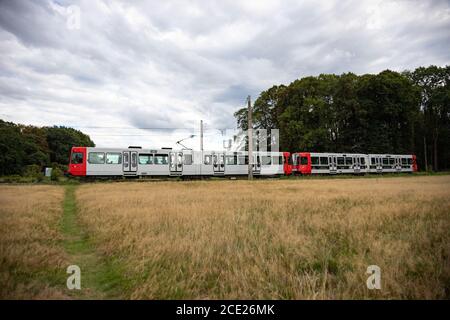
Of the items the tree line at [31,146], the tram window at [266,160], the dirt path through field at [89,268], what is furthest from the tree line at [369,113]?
the tree line at [31,146]

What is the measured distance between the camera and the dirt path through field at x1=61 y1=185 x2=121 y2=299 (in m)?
3.05

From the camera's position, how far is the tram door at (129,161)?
89.1ft

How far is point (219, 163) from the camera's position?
31.6 meters

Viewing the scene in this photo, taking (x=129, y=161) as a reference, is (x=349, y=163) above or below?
below

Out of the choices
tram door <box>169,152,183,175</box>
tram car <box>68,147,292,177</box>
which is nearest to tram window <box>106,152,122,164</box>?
tram car <box>68,147,292,177</box>

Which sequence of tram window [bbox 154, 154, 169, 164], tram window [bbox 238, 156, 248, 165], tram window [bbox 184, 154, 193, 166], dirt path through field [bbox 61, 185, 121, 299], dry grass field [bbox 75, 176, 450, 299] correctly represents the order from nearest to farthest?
dry grass field [bbox 75, 176, 450, 299] → dirt path through field [bbox 61, 185, 121, 299] → tram window [bbox 154, 154, 169, 164] → tram window [bbox 184, 154, 193, 166] → tram window [bbox 238, 156, 248, 165]

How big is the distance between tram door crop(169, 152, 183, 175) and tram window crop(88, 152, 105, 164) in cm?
698

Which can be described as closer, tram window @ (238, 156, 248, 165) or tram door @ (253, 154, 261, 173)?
tram window @ (238, 156, 248, 165)

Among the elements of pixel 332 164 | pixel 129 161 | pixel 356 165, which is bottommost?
pixel 356 165

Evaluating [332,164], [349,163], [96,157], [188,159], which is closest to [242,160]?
[188,159]

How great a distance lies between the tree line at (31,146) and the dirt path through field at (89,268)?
52.9 m

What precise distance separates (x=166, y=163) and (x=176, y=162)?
115cm

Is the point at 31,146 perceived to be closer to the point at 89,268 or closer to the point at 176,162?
the point at 176,162

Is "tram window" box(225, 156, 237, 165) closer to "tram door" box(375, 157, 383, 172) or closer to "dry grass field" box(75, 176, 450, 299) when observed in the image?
"tram door" box(375, 157, 383, 172)
